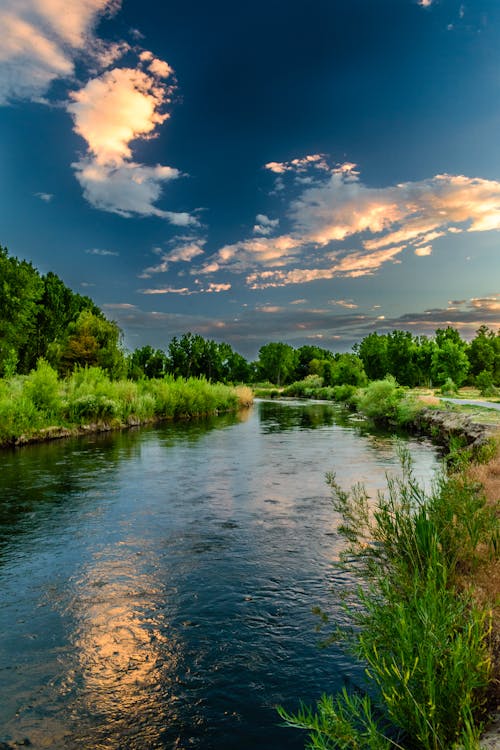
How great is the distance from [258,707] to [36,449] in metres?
17.2

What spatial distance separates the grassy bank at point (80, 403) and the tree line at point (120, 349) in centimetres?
403

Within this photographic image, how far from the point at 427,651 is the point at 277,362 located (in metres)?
143

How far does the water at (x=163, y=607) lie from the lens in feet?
13.7

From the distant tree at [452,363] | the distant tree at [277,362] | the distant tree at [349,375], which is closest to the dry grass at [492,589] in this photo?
the distant tree at [452,363]

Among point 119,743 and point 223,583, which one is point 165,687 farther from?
point 223,583

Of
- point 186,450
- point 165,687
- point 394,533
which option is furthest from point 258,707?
point 186,450

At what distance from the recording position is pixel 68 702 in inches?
171

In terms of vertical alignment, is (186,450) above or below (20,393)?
below

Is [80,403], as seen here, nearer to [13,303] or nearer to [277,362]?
[13,303]

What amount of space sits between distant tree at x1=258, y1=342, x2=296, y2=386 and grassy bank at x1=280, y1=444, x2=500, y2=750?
457ft

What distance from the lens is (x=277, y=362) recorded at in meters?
146

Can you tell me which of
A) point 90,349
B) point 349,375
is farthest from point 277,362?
point 90,349

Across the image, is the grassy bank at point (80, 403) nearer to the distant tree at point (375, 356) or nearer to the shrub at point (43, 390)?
the shrub at point (43, 390)

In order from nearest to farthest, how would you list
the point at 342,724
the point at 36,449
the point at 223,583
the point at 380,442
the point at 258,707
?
the point at 342,724
the point at 258,707
the point at 223,583
the point at 36,449
the point at 380,442
